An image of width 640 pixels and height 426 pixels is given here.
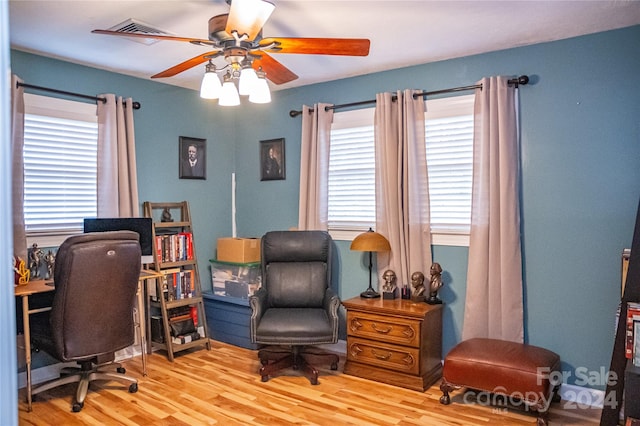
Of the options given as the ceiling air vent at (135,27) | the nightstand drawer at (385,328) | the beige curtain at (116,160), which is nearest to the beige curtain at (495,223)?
the nightstand drawer at (385,328)

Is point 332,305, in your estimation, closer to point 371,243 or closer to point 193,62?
point 371,243

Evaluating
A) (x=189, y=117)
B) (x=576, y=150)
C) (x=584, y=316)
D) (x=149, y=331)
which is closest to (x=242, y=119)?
(x=189, y=117)

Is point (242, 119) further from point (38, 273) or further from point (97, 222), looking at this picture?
point (38, 273)

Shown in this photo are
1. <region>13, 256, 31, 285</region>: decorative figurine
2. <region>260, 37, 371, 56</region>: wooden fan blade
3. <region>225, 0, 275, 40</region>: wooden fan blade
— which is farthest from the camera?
<region>13, 256, 31, 285</region>: decorative figurine

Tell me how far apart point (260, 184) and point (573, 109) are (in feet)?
9.52

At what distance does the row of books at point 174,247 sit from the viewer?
13.4 feet

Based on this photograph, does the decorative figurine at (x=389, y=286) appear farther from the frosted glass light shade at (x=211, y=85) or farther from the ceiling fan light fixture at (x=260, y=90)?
the frosted glass light shade at (x=211, y=85)

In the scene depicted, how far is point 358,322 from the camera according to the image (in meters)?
3.55

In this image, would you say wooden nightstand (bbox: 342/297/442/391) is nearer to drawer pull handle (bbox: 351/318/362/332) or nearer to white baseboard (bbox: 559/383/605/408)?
drawer pull handle (bbox: 351/318/362/332)

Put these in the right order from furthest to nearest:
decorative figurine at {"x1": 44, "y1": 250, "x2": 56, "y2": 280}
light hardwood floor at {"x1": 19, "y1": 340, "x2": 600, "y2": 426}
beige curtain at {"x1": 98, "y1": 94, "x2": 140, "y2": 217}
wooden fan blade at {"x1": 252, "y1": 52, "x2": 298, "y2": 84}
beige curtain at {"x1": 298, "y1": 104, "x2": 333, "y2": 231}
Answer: beige curtain at {"x1": 298, "y1": 104, "x2": 333, "y2": 231}, beige curtain at {"x1": 98, "y1": 94, "x2": 140, "y2": 217}, decorative figurine at {"x1": 44, "y1": 250, "x2": 56, "y2": 280}, light hardwood floor at {"x1": 19, "y1": 340, "x2": 600, "y2": 426}, wooden fan blade at {"x1": 252, "y1": 52, "x2": 298, "y2": 84}

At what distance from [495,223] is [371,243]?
0.92m

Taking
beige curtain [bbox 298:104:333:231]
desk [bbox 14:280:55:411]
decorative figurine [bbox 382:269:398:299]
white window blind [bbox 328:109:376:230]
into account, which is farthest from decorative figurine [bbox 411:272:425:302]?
desk [bbox 14:280:55:411]

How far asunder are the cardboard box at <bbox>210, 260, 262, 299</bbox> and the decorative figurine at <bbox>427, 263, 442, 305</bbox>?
5.05 ft

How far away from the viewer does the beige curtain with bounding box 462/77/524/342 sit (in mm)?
3258
